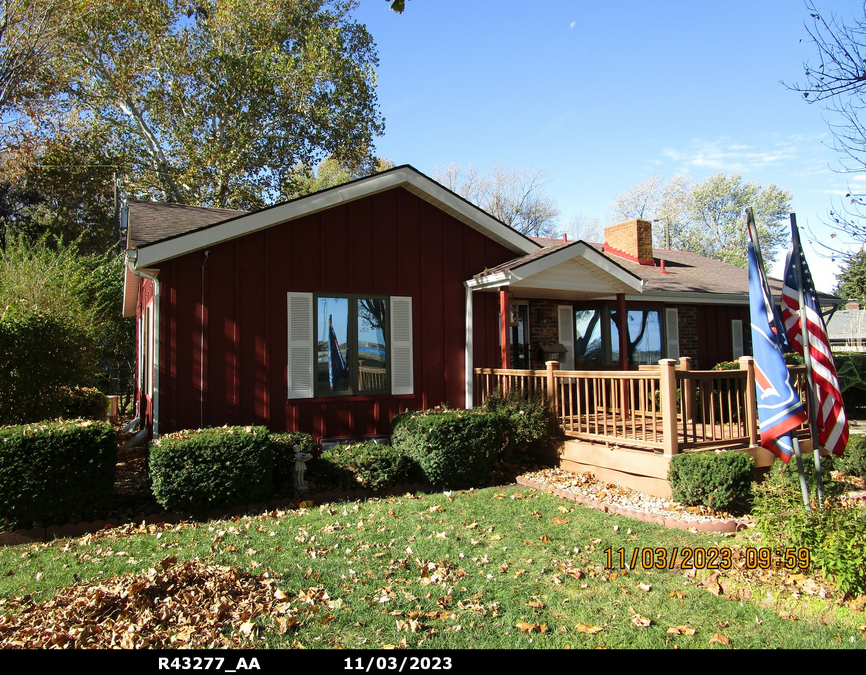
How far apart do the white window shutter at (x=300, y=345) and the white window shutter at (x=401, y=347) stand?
1.41m

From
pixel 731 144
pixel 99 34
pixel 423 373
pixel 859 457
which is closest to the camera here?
pixel 859 457

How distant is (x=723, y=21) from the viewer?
7672 millimetres

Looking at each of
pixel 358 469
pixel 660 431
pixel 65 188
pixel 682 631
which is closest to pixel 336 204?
pixel 358 469

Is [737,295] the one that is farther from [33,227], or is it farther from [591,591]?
[33,227]

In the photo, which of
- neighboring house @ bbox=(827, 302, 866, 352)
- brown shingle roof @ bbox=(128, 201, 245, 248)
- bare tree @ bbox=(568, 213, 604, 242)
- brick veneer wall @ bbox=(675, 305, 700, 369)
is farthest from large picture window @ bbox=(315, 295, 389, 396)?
bare tree @ bbox=(568, 213, 604, 242)

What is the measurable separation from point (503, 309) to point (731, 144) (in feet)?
49.4

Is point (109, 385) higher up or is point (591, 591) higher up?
point (109, 385)

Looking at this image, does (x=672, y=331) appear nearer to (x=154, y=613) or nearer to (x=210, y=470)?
(x=210, y=470)

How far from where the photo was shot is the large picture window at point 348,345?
8.53 meters

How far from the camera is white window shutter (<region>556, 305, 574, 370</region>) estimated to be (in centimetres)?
1236

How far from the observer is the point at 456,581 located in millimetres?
4262

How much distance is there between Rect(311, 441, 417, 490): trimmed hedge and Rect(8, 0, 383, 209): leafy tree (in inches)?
706

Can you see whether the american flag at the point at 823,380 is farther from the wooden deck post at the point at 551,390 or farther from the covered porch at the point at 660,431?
the wooden deck post at the point at 551,390
